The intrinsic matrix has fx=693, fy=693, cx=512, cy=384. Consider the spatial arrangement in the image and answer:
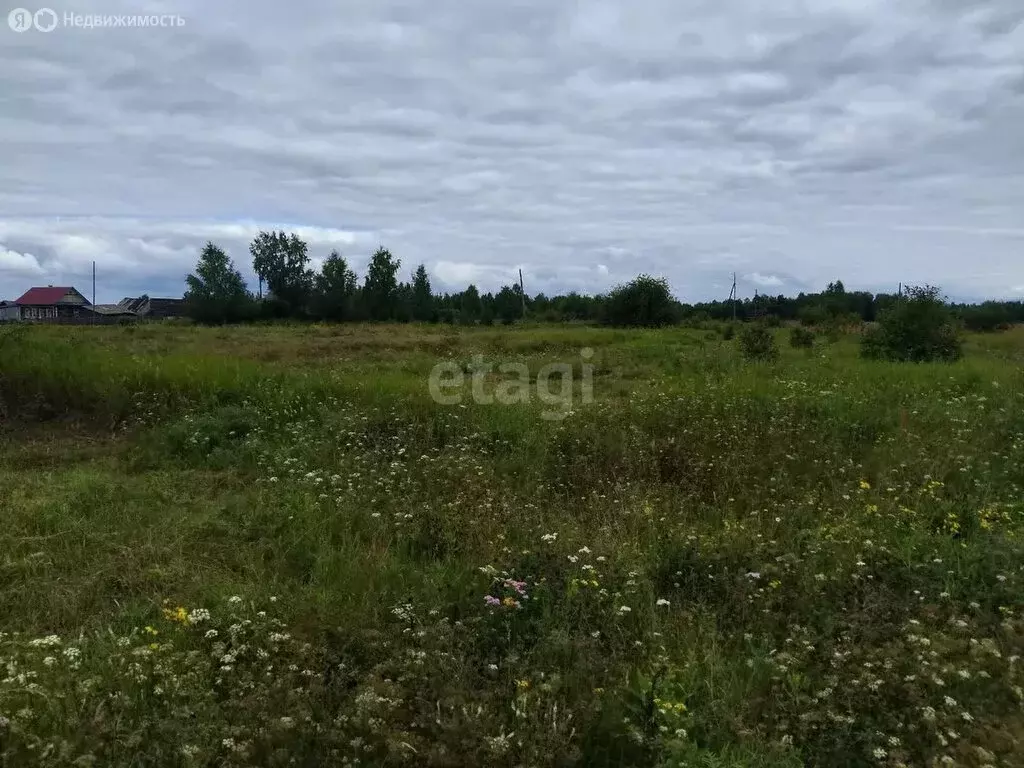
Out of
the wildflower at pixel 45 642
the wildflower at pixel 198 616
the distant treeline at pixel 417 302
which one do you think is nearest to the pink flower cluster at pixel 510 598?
the wildflower at pixel 198 616

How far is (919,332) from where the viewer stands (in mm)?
14016

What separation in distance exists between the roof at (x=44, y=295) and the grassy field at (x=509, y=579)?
57.5 m

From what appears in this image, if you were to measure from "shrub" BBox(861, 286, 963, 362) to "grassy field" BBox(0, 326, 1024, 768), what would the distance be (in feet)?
19.8

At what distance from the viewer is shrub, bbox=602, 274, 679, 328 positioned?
3553cm

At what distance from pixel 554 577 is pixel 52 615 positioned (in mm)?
2756

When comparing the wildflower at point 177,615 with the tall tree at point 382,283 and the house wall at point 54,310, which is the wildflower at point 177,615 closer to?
the tall tree at point 382,283

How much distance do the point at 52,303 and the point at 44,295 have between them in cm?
203

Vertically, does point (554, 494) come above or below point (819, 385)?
below

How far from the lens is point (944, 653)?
3188mm

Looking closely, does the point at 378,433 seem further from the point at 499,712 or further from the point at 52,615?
the point at 499,712

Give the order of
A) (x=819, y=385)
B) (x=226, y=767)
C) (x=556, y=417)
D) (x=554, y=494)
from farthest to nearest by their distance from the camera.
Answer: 1. (x=819, y=385)
2. (x=556, y=417)
3. (x=554, y=494)
4. (x=226, y=767)

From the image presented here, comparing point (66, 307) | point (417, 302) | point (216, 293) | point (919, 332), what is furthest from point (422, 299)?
point (919, 332)

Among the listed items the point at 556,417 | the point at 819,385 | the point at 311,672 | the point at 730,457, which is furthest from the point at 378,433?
the point at 819,385

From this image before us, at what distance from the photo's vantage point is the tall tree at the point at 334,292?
4434 cm
